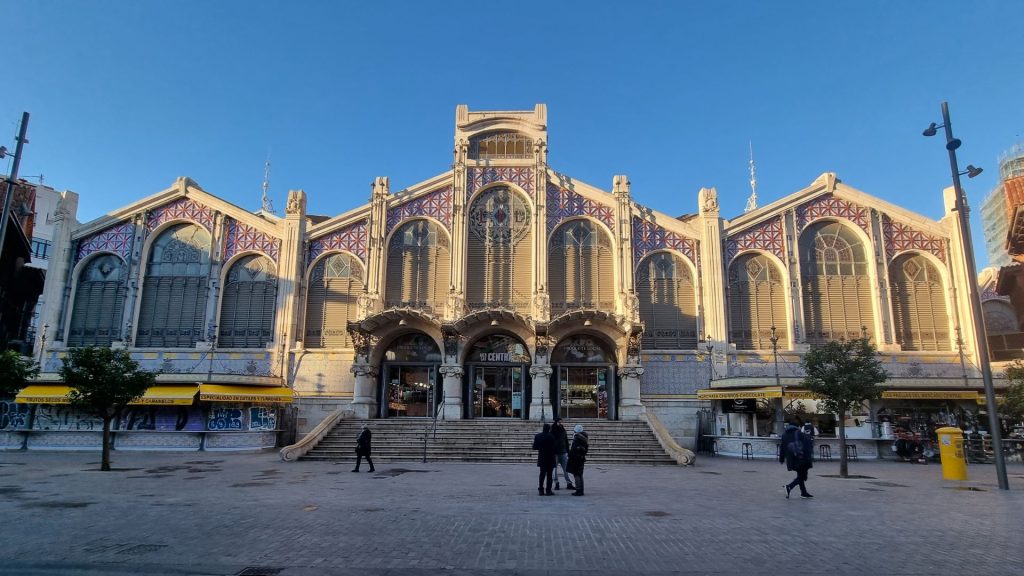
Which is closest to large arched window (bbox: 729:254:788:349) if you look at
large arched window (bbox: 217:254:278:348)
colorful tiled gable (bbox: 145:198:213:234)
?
large arched window (bbox: 217:254:278:348)

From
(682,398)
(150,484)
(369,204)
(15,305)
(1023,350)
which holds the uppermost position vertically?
(369,204)

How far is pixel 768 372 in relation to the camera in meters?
30.8

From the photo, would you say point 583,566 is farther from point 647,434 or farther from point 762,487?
point 647,434

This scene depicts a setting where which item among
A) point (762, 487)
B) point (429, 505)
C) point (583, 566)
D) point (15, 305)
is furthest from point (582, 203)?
point (15, 305)

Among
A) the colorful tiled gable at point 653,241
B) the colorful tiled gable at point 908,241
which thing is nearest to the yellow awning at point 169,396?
the colorful tiled gable at point 653,241

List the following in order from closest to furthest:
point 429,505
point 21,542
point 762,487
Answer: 1. point 21,542
2. point 429,505
3. point 762,487

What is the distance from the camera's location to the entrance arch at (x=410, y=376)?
32094 millimetres

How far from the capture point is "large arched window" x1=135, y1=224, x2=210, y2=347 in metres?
32.8

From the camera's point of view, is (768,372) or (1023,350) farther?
(1023,350)

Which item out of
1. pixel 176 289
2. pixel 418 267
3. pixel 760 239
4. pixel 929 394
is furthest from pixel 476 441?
pixel 929 394

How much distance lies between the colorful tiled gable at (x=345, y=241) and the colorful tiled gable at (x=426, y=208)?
1.56 m

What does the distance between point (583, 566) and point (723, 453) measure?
890 inches

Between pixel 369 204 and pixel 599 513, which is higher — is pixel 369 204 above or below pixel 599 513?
above

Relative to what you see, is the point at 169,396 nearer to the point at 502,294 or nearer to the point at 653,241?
the point at 502,294
